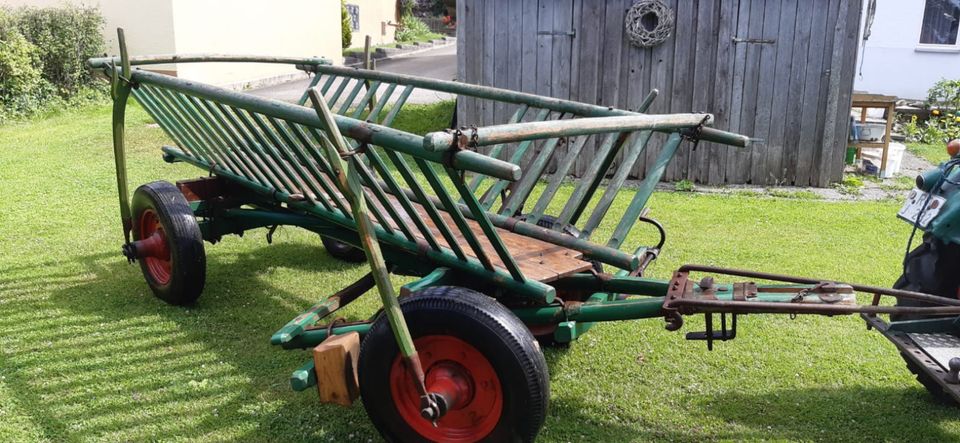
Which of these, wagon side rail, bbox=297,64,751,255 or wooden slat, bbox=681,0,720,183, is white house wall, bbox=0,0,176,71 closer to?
wooden slat, bbox=681,0,720,183

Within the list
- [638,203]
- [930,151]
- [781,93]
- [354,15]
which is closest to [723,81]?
[781,93]

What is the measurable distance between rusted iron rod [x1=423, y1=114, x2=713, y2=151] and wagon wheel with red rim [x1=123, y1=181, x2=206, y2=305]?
2.83 m

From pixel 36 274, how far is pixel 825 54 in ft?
26.7

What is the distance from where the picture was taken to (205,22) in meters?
15.4

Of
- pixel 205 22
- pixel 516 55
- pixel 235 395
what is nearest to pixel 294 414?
pixel 235 395

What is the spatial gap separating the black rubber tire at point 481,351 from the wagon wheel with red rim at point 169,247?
85.3 inches

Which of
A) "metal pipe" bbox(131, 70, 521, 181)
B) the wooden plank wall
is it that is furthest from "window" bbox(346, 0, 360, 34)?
"metal pipe" bbox(131, 70, 521, 181)

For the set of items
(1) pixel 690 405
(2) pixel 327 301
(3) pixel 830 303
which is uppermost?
(3) pixel 830 303

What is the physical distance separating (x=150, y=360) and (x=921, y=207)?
Result: 4.23 m

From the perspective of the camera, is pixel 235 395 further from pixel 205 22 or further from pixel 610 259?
pixel 205 22

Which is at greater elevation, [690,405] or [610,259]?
[610,259]

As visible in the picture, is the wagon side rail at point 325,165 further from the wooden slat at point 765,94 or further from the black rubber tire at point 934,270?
the wooden slat at point 765,94

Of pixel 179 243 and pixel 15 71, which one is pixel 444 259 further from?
pixel 15 71

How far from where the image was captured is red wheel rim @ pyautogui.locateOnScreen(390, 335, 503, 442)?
332cm
